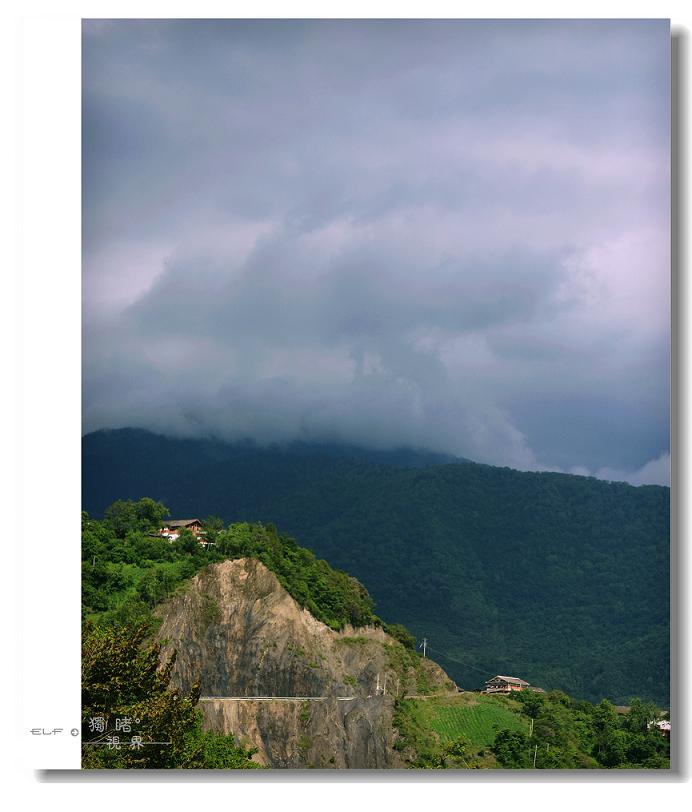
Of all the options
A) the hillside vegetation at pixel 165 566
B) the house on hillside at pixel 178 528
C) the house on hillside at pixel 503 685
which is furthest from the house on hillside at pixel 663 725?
the house on hillside at pixel 178 528

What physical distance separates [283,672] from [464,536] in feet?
8.41

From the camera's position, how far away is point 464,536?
1113 centimetres

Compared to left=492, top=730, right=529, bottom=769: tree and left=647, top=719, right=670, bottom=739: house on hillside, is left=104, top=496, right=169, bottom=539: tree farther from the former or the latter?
left=647, top=719, right=670, bottom=739: house on hillside

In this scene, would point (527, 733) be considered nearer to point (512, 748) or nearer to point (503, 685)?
point (512, 748)

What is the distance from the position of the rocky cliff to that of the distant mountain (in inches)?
29.8

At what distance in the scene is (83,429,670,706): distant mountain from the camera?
10062 mm

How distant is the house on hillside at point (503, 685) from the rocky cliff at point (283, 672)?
42cm

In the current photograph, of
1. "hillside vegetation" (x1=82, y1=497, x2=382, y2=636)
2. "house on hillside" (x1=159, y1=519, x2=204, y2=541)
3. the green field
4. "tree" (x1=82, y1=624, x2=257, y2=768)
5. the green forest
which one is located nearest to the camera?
"tree" (x1=82, y1=624, x2=257, y2=768)

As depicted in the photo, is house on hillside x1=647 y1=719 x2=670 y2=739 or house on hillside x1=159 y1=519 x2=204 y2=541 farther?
house on hillside x1=159 y1=519 x2=204 y2=541

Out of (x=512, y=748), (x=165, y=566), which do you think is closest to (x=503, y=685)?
(x=512, y=748)

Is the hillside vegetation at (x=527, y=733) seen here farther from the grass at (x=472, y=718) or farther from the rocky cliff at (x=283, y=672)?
the rocky cliff at (x=283, y=672)

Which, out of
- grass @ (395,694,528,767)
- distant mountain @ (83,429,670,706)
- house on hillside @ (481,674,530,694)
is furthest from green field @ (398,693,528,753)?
distant mountain @ (83,429,670,706)
